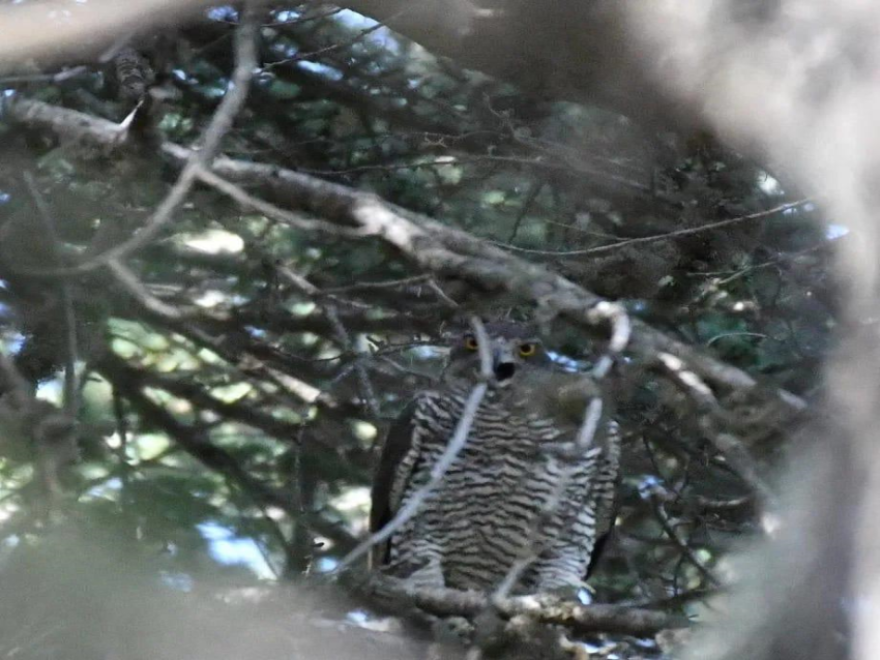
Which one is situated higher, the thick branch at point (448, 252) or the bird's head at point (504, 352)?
the thick branch at point (448, 252)

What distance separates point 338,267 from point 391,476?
36.3 inches

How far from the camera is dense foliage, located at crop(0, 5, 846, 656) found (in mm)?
4234

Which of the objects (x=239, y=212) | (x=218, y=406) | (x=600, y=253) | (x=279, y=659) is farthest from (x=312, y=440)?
(x=279, y=659)

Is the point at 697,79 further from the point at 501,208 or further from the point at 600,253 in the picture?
the point at 501,208

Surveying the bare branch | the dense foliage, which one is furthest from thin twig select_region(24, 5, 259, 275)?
the bare branch

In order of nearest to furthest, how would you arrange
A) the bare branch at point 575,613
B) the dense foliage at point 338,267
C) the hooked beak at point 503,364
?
1. the bare branch at point 575,613
2. the dense foliage at point 338,267
3. the hooked beak at point 503,364

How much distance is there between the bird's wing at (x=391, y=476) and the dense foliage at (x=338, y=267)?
0.59 feet

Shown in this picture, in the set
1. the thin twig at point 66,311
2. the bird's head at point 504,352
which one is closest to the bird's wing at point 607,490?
the bird's head at point 504,352

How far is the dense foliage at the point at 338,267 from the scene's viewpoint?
4234 mm

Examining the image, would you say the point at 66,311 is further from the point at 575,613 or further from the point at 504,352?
the point at 504,352

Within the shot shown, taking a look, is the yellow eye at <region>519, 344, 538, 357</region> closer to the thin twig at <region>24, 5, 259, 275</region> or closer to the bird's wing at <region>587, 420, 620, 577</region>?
the bird's wing at <region>587, 420, 620, 577</region>

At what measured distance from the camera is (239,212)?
4.73m

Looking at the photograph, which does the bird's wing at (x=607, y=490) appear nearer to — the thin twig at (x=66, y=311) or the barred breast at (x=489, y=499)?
the barred breast at (x=489, y=499)

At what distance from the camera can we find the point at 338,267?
520 cm
